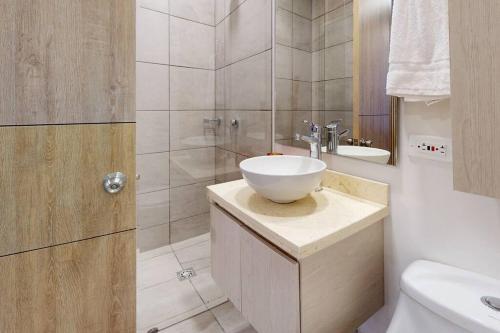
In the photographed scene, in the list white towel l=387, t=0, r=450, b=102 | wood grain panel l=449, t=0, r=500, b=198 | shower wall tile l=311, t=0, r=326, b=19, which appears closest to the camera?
wood grain panel l=449, t=0, r=500, b=198

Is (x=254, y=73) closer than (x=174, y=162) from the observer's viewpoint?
Yes

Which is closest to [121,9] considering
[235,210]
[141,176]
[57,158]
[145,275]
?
[57,158]

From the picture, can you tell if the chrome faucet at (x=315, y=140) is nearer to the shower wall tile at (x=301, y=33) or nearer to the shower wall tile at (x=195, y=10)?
the shower wall tile at (x=301, y=33)

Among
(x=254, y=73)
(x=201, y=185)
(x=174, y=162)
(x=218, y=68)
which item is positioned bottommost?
(x=201, y=185)

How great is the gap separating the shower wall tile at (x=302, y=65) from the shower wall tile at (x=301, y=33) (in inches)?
1.2

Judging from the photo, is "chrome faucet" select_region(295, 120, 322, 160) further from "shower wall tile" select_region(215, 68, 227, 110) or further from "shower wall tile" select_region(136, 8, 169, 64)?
"shower wall tile" select_region(136, 8, 169, 64)

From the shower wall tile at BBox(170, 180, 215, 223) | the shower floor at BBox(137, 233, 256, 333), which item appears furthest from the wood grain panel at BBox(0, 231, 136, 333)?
the shower wall tile at BBox(170, 180, 215, 223)

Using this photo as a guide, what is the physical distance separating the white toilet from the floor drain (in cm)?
139

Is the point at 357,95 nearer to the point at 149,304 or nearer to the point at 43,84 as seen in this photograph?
the point at 43,84

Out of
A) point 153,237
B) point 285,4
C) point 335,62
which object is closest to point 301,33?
point 285,4

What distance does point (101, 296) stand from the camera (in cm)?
88

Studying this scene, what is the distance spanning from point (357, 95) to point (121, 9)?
98 centimetres

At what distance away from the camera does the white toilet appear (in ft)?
2.25

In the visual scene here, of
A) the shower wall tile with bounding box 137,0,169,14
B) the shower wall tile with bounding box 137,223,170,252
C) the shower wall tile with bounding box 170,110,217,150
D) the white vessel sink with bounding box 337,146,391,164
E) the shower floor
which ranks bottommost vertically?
the shower floor
